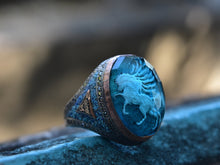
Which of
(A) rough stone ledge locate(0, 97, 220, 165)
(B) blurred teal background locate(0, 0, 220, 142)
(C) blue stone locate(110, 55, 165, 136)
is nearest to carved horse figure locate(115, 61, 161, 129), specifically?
(C) blue stone locate(110, 55, 165, 136)

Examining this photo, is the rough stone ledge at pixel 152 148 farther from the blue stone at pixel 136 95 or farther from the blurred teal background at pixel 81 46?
the blurred teal background at pixel 81 46

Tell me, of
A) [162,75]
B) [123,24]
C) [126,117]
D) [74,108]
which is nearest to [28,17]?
[123,24]

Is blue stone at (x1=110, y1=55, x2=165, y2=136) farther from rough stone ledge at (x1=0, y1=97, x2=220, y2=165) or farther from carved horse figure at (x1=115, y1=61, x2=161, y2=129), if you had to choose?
rough stone ledge at (x1=0, y1=97, x2=220, y2=165)

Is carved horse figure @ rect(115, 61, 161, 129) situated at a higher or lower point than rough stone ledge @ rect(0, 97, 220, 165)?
higher

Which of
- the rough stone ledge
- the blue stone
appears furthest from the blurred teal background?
the blue stone

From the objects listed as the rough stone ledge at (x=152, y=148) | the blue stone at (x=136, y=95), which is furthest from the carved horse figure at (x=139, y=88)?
the rough stone ledge at (x=152, y=148)

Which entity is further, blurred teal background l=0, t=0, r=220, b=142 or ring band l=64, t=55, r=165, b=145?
blurred teal background l=0, t=0, r=220, b=142

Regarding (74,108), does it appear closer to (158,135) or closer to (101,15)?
(158,135)
